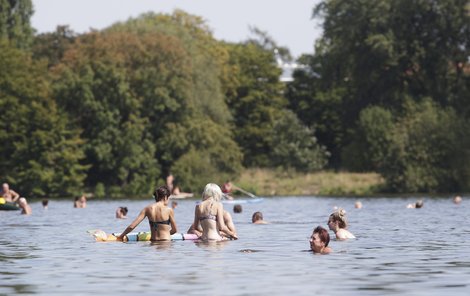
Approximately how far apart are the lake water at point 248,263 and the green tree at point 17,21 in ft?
222

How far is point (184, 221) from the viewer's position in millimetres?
50750

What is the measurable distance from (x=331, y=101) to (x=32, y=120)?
3490cm

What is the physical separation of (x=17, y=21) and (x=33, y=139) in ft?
65.5

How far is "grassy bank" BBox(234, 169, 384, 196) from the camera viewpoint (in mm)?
93688

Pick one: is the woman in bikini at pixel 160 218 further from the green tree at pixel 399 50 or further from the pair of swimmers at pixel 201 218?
the green tree at pixel 399 50

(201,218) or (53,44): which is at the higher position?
(53,44)

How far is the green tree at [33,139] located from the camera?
303 feet

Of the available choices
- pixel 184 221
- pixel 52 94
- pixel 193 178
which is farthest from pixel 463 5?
pixel 184 221

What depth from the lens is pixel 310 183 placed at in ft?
319

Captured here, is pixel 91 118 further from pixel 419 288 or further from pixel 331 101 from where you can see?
pixel 419 288

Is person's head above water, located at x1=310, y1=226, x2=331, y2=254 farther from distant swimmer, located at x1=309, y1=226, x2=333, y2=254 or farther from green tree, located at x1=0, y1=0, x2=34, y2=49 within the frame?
green tree, located at x1=0, y1=0, x2=34, y2=49

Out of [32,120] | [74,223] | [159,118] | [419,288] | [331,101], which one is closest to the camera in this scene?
[419,288]

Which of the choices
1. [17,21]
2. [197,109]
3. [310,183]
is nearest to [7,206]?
[310,183]

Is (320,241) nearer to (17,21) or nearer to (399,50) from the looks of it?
→ (399,50)
